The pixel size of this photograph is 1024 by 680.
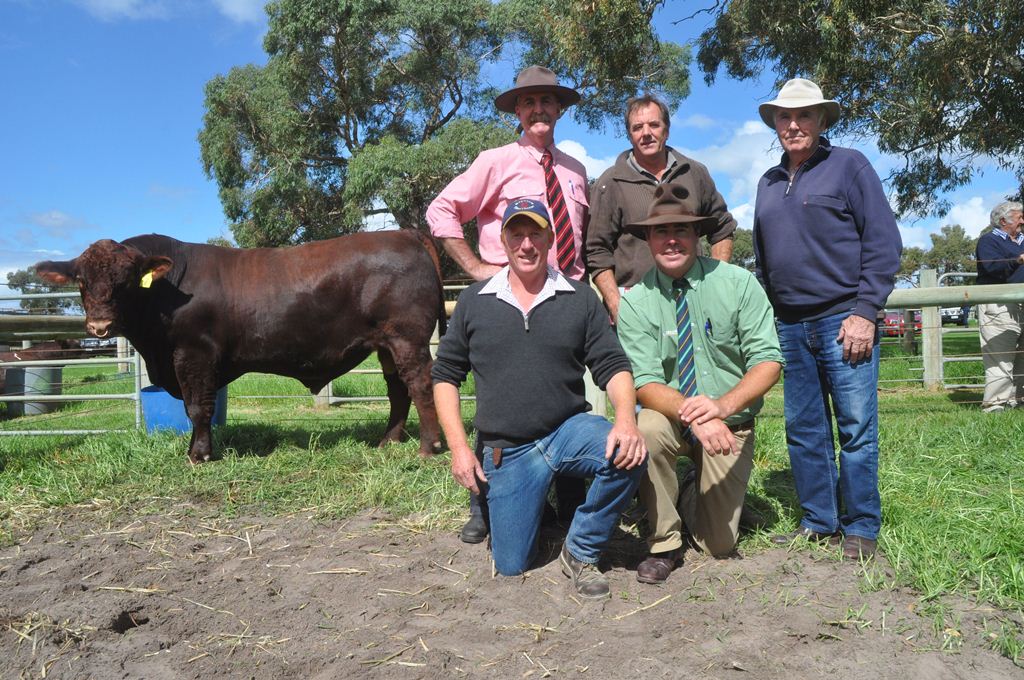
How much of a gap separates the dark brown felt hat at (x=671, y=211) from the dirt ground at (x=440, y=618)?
1.48 metres

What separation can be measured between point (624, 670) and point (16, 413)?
33.0ft

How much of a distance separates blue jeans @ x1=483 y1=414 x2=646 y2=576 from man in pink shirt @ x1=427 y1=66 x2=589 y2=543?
3.71 feet

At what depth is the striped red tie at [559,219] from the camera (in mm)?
4203

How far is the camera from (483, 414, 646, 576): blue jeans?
3.19 metres

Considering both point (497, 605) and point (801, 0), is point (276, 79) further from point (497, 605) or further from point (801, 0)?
point (497, 605)

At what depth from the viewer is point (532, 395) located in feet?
10.9

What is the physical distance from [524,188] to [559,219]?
10.0 inches

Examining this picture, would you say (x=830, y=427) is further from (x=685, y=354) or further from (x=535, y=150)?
(x=535, y=150)

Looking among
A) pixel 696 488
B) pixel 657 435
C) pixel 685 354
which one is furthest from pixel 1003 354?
pixel 657 435

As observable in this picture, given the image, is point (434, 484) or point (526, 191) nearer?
point (526, 191)

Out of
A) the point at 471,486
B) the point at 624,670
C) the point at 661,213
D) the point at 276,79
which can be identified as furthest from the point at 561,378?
the point at 276,79

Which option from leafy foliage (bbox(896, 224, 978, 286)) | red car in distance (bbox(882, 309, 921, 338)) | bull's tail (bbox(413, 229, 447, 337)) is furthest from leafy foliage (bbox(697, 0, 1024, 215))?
leafy foliage (bbox(896, 224, 978, 286))

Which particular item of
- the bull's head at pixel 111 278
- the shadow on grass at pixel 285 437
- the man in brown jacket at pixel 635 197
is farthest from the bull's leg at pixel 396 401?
the man in brown jacket at pixel 635 197

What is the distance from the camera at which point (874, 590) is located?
3012 millimetres
